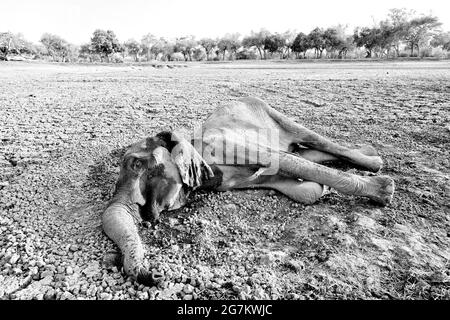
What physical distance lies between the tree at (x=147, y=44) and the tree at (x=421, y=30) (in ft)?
133

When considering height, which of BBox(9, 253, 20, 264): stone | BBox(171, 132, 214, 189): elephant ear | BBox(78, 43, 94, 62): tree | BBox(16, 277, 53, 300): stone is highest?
BBox(78, 43, 94, 62): tree

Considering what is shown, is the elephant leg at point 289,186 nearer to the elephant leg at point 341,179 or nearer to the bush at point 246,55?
the elephant leg at point 341,179

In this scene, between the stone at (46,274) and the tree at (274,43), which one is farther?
the tree at (274,43)

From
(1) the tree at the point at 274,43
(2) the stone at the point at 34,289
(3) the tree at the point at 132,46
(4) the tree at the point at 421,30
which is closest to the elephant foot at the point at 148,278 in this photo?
(2) the stone at the point at 34,289

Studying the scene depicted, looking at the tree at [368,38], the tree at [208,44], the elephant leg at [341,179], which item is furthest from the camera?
the tree at [208,44]

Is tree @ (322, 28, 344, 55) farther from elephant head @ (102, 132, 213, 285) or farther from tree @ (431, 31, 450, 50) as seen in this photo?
elephant head @ (102, 132, 213, 285)

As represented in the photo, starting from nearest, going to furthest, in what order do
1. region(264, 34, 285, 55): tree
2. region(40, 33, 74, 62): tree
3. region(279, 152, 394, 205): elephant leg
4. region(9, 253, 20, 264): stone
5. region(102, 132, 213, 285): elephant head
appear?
region(9, 253, 20, 264): stone < region(102, 132, 213, 285): elephant head < region(279, 152, 394, 205): elephant leg < region(264, 34, 285, 55): tree < region(40, 33, 74, 62): tree

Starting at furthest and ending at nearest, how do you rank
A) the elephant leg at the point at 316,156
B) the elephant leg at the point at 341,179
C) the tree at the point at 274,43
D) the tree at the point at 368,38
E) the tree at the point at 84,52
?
the tree at the point at 84,52 → the tree at the point at 274,43 → the tree at the point at 368,38 → the elephant leg at the point at 316,156 → the elephant leg at the point at 341,179

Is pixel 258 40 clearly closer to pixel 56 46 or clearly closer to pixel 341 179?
pixel 56 46

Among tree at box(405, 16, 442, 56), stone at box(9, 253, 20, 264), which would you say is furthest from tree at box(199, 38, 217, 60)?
stone at box(9, 253, 20, 264)

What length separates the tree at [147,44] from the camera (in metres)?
68.1

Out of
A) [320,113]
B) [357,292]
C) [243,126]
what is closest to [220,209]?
[243,126]

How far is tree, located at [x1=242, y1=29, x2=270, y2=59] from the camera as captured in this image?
57.8m

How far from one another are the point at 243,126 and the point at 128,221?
63.6 inches
